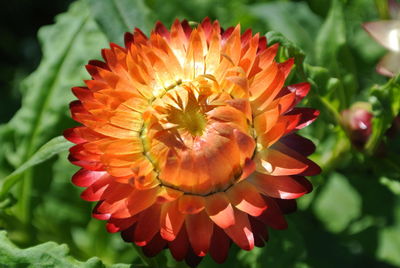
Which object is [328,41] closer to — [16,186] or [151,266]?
[151,266]

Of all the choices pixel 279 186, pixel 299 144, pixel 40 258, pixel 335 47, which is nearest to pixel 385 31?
pixel 335 47

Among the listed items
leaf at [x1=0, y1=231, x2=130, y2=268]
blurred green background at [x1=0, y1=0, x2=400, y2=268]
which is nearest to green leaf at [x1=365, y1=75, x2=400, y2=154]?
blurred green background at [x1=0, y1=0, x2=400, y2=268]

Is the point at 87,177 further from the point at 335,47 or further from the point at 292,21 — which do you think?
the point at 292,21

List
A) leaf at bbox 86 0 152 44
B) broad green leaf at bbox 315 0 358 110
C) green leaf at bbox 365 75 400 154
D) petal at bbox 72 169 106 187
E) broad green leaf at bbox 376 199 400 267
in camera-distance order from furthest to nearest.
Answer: broad green leaf at bbox 376 199 400 267, broad green leaf at bbox 315 0 358 110, leaf at bbox 86 0 152 44, green leaf at bbox 365 75 400 154, petal at bbox 72 169 106 187

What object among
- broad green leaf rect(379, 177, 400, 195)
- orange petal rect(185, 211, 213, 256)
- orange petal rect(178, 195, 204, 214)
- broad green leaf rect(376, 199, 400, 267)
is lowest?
Answer: broad green leaf rect(376, 199, 400, 267)

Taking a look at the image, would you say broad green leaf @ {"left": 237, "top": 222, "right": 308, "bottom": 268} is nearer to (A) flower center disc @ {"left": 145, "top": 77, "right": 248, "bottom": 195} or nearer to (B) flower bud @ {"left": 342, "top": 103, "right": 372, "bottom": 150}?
(B) flower bud @ {"left": 342, "top": 103, "right": 372, "bottom": 150}

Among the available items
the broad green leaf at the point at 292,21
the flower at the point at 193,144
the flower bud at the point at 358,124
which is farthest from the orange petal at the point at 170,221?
the broad green leaf at the point at 292,21

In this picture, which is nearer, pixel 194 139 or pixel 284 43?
pixel 194 139

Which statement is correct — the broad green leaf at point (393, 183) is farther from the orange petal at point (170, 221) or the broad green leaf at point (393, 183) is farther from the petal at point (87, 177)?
the petal at point (87, 177)
